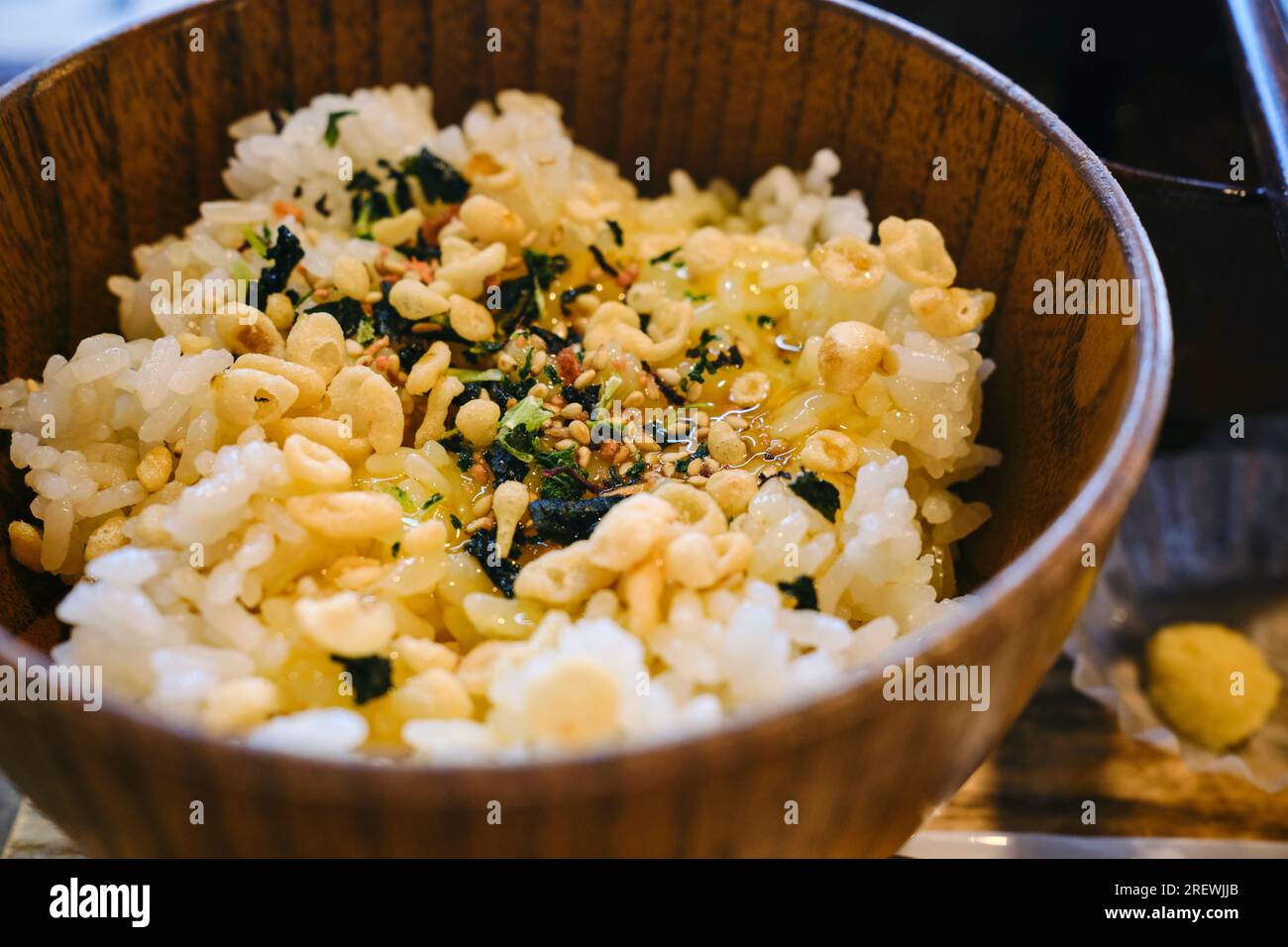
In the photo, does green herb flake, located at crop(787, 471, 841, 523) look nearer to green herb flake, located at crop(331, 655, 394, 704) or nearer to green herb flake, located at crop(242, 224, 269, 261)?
green herb flake, located at crop(331, 655, 394, 704)

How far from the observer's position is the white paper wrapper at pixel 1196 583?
6.01ft

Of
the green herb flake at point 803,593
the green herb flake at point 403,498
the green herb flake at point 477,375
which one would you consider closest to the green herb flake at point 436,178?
the green herb flake at point 477,375

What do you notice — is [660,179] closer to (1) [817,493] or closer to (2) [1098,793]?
(1) [817,493]

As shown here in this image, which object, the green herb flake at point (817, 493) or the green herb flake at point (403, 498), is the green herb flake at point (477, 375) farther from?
the green herb flake at point (817, 493)

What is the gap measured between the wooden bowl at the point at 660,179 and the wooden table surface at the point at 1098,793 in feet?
1.41

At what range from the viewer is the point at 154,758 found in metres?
0.85

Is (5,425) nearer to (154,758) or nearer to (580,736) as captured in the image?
(154,758)

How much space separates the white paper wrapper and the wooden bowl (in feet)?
1.88

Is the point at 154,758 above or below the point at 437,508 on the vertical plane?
below

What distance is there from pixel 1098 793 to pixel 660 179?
1.25 m

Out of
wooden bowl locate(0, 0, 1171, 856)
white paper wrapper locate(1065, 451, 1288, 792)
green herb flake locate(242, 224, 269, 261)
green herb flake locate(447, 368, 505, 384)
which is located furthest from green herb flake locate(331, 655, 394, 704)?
white paper wrapper locate(1065, 451, 1288, 792)

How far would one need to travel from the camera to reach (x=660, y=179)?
2014 mm

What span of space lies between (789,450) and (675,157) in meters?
0.77

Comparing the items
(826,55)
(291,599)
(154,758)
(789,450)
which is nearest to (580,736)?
(154,758)
